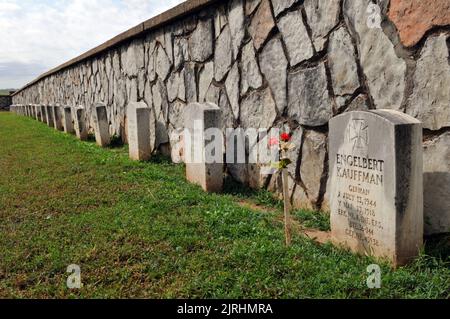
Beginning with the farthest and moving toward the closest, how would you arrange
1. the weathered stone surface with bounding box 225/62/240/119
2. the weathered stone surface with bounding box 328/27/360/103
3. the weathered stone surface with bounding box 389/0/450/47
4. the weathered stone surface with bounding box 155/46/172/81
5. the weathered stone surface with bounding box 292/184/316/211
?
the weathered stone surface with bounding box 155/46/172/81, the weathered stone surface with bounding box 225/62/240/119, the weathered stone surface with bounding box 292/184/316/211, the weathered stone surface with bounding box 328/27/360/103, the weathered stone surface with bounding box 389/0/450/47

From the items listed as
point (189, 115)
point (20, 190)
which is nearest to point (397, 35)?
point (189, 115)

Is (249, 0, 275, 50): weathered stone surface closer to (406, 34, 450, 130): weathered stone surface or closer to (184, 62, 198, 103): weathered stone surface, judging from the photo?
(184, 62, 198, 103): weathered stone surface

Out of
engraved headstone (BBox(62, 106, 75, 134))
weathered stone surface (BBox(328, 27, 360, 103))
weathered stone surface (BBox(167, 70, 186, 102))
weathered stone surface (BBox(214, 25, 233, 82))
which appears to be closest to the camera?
weathered stone surface (BBox(328, 27, 360, 103))

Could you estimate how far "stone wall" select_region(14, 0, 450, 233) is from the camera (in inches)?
116

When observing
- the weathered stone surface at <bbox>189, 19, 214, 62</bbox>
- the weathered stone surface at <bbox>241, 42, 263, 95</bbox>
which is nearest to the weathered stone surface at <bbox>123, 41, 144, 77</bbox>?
the weathered stone surface at <bbox>189, 19, 214, 62</bbox>

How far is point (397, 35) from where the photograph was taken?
317 centimetres

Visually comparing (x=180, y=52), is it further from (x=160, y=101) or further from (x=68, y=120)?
(x=68, y=120)

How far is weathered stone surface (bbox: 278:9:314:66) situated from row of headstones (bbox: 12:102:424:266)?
1.08m

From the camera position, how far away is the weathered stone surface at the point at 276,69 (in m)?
4.41

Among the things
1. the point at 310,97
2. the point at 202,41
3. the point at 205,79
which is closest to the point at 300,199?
the point at 310,97

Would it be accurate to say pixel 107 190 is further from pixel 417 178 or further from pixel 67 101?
pixel 67 101

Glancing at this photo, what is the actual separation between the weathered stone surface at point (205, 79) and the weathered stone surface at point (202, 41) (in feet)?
0.45

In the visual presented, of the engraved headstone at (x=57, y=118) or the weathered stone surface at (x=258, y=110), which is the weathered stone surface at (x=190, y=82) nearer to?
the weathered stone surface at (x=258, y=110)

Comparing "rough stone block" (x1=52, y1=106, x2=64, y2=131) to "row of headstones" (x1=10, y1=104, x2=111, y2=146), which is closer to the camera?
"row of headstones" (x1=10, y1=104, x2=111, y2=146)
